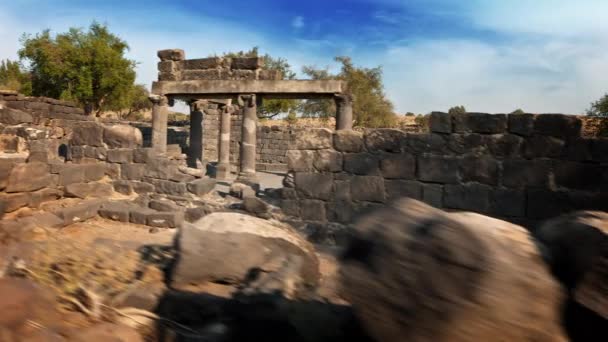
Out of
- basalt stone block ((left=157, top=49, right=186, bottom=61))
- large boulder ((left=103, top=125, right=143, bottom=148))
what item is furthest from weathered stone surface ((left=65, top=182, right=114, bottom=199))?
basalt stone block ((left=157, top=49, right=186, bottom=61))

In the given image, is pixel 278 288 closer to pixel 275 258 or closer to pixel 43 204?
pixel 275 258

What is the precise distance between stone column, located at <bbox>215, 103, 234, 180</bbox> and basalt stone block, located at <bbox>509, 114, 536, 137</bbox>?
13.8 m

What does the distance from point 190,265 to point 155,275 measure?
0.29 metres

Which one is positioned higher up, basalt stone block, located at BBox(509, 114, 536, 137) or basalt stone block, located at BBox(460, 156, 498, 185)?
basalt stone block, located at BBox(509, 114, 536, 137)

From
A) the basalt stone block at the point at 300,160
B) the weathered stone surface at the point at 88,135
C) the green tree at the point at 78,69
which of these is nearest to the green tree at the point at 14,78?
the green tree at the point at 78,69

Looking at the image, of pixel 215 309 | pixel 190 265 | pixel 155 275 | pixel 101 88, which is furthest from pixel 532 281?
pixel 101 88

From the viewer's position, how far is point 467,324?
5.05 feet

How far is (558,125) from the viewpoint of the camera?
531 cm

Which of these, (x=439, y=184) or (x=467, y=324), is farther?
(x=439, y=184)

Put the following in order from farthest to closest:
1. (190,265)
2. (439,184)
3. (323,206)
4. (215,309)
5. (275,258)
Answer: (323,206), (439,184), (275,258), (190,265), (215,309)

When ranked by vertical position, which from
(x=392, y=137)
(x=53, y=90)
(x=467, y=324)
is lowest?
(x=467, y=324)

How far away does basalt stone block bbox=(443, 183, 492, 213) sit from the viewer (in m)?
5.71

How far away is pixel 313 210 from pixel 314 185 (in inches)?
15.0

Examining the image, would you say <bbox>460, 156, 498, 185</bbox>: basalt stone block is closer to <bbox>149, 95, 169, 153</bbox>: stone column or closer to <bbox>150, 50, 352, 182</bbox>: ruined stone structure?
<bbox>150, 50, 352, 182</bbox>: ruined stone structure
